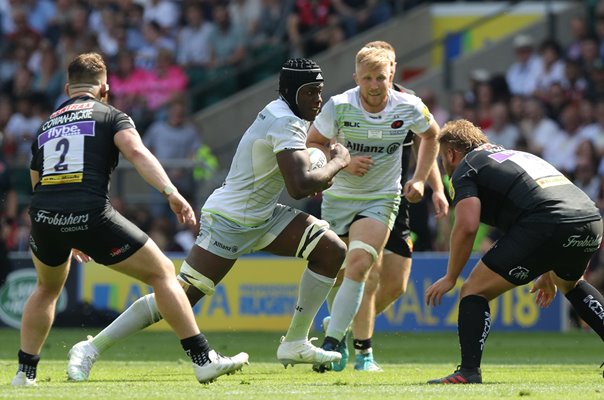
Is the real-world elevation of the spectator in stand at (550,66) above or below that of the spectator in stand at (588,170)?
above

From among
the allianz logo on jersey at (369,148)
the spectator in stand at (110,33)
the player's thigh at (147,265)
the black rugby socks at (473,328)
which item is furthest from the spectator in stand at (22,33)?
the black rugby socks at (473,328)

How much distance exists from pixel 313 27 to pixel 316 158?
45.9ft

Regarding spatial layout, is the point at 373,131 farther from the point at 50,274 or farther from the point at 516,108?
the point at 516,108

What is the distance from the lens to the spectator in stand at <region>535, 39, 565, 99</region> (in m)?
20.6

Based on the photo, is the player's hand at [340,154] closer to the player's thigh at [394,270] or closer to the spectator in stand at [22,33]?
the player's thigh at [394,270]

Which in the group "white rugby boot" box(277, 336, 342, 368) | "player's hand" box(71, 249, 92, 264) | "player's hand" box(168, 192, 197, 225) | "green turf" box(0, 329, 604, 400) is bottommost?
"green turf" box(0, 329, 604, 400)

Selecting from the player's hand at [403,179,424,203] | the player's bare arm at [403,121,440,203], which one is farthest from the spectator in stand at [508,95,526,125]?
the player's hand at [403,179,424,203]

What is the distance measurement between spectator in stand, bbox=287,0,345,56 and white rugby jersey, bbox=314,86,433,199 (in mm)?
12146

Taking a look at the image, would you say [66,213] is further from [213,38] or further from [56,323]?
[213,38]

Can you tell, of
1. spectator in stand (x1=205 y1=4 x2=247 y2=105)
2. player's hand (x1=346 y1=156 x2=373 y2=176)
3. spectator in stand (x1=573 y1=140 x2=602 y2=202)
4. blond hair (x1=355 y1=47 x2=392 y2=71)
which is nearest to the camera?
blond hair (x1=355 y1=47 x2=392 y2=71)

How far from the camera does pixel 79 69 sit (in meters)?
9.25

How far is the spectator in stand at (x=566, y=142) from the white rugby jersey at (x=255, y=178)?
989 centimetres

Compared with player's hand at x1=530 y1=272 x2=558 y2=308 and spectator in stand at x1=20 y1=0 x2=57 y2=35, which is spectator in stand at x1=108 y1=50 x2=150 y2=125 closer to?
spectator in stand at x1=20 y1=0 x2=57 y2=35

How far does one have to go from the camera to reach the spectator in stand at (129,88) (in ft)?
72.9
